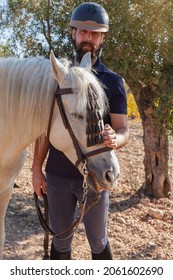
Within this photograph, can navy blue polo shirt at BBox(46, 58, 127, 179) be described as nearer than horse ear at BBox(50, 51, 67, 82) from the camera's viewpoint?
No

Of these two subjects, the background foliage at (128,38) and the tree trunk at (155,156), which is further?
the tree trunk at (155,156)

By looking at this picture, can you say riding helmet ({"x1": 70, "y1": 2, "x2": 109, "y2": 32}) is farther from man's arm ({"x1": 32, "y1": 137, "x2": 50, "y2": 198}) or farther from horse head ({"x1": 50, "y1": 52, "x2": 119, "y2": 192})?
man's arm ({"x1": 32, "y1": 137, "x2": 50, "y2": 198})

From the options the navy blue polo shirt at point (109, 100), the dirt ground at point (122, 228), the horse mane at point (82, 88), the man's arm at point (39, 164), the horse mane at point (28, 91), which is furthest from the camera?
the dirt ground at point (122, 228)

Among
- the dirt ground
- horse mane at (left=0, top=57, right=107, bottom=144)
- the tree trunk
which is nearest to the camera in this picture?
horse mane at (left=0, top=57, right=107, bottom=144)

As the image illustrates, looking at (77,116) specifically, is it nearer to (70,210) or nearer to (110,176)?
(110,176)

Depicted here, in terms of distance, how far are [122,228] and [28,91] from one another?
2.60 metres

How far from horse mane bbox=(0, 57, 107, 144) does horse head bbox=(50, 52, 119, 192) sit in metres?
0.01

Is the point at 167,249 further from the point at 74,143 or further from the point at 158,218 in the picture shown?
the point at 74,143

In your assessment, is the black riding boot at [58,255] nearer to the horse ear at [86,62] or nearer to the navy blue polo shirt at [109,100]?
the navy blue polo shirt at [109,100]

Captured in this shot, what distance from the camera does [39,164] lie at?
98.4 inches

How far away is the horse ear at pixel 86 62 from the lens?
2.14m

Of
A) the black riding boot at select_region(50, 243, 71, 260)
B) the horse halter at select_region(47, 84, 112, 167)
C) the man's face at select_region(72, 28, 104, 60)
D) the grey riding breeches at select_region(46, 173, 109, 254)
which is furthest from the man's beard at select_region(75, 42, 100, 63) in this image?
the black riding boot at select_region(50, 243, 71, 260)

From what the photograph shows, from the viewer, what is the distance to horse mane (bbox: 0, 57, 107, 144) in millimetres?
2113

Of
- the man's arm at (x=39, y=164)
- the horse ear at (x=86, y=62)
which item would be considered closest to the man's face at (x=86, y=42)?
the horse ear at (x=86, y=62)
